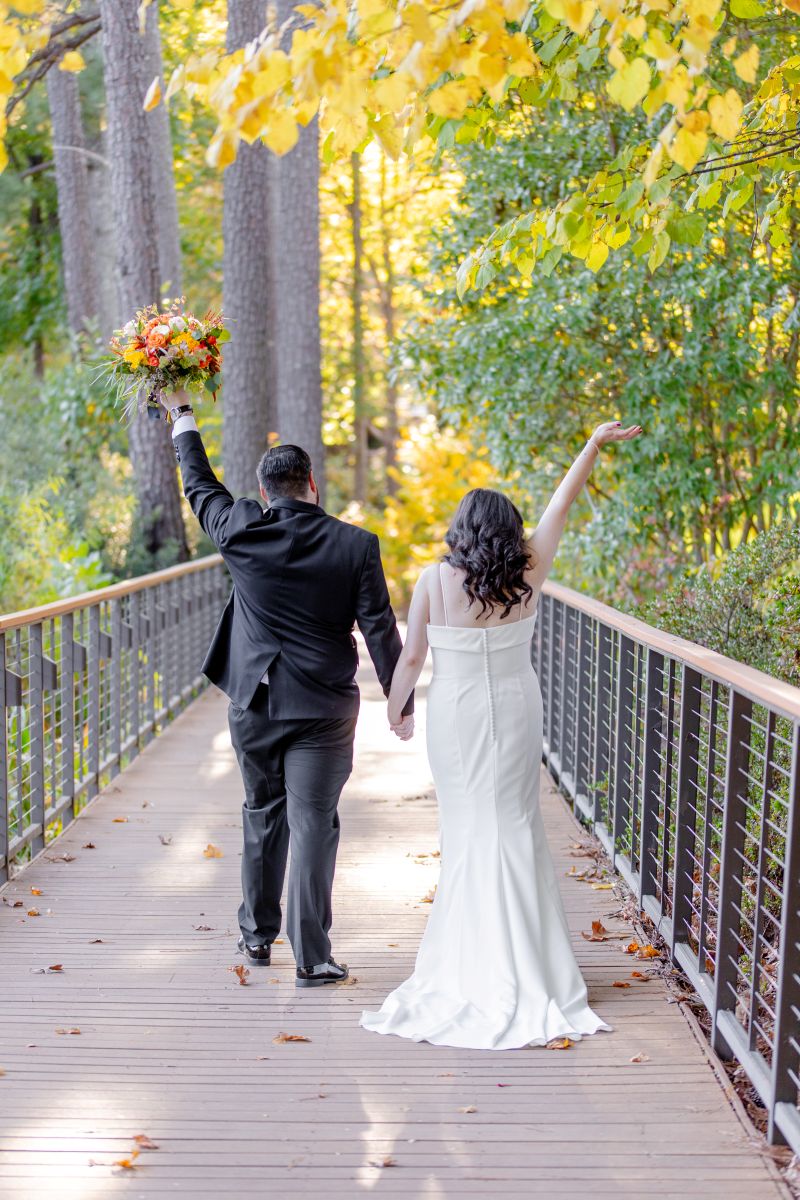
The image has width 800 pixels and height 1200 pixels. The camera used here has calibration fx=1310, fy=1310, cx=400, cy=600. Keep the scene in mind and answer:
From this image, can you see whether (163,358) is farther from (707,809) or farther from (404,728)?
(707,809)

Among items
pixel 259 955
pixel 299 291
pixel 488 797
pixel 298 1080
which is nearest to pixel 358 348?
pixel 299 291

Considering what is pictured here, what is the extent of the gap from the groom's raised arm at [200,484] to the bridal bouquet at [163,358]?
0.51 feet

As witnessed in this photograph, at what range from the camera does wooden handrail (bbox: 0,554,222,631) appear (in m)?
5.47

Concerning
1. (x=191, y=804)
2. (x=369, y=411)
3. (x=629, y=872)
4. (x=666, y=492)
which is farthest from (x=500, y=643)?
(x=369, y=411)

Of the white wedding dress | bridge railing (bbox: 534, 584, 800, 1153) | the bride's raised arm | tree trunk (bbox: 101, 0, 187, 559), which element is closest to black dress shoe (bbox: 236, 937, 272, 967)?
the white wedding dress

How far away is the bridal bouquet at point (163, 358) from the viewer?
15.4 feet

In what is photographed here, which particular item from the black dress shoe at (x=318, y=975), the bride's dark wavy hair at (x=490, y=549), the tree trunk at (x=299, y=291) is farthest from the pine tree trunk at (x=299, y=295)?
the bride's dark wavy hair at (x=490, y=549)

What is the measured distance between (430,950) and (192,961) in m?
1.03

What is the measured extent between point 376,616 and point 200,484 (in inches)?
32.0

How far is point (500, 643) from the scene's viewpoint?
13.9 feet

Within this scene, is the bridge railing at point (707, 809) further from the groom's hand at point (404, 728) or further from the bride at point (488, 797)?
the groom's hand at point (404, 728)

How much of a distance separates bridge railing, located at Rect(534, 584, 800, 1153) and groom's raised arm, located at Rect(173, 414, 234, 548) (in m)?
1.58

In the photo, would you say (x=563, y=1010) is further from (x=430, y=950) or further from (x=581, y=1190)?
(x=581, y=1190)

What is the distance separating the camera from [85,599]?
6.82 m
